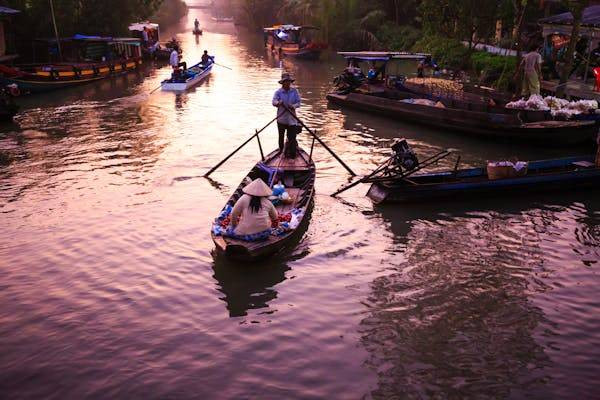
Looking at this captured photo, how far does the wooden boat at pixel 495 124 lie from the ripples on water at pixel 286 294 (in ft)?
9.60

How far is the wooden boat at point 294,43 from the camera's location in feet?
130

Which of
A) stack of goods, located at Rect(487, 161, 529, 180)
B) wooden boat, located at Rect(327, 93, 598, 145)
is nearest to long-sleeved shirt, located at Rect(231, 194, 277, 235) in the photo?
stack of goods, located at Rect(487, 161, 529, 180)

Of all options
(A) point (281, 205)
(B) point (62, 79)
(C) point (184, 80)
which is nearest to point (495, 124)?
(A) point (281, 205)

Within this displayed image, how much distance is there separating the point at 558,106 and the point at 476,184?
22.1 feet

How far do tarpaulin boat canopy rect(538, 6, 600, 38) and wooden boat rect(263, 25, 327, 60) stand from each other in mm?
18956

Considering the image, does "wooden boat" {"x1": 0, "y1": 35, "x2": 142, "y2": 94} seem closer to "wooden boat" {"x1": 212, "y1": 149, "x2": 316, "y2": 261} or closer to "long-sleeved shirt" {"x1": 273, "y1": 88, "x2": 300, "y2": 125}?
"long-sleeved shirt" {"x1": 273, "y1": 88, "x2": 300, "y2": 125}

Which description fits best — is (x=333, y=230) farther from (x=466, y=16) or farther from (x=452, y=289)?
(x=466, y=16)

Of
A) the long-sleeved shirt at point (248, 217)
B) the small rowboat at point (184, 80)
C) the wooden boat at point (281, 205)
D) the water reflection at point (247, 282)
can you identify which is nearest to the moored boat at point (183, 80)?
the small rowboat at point (184, 80)

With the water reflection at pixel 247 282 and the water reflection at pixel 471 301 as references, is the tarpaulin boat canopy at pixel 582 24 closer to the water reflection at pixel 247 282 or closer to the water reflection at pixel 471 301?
the water reflection at pixel 471 301

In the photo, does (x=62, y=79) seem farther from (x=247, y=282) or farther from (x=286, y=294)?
(x=286, y=294)

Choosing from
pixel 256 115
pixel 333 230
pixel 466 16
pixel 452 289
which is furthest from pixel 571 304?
pixel 466 16

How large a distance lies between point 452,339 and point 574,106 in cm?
1232

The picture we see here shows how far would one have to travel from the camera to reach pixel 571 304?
827 cm

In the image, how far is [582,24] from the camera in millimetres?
20719
